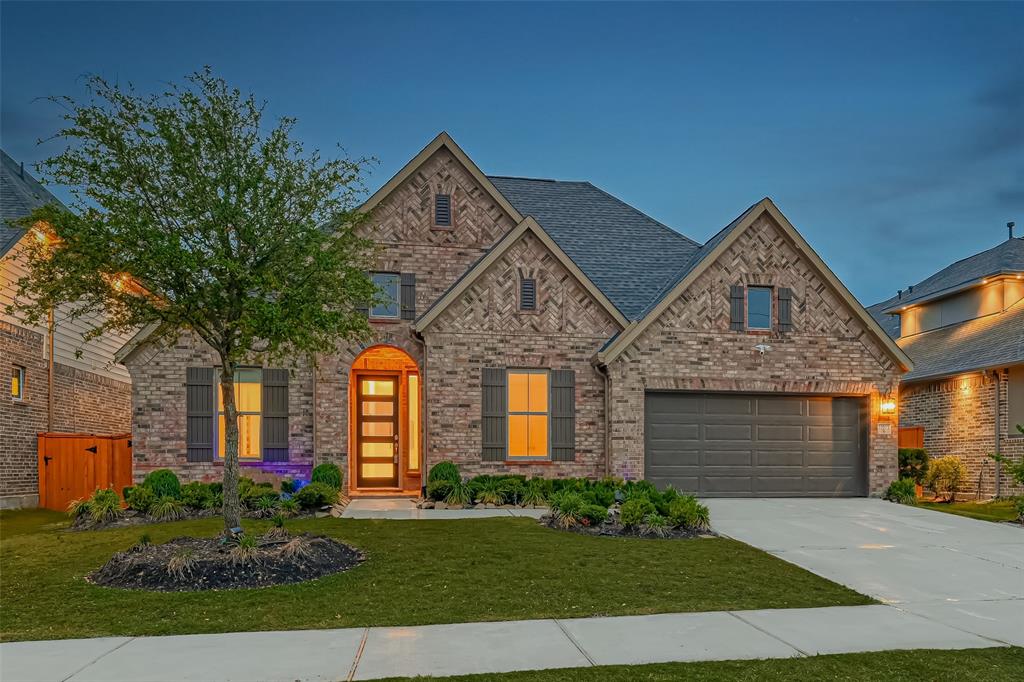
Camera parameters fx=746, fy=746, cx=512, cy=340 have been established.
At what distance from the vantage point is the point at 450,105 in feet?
462

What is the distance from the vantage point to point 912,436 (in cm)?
2119

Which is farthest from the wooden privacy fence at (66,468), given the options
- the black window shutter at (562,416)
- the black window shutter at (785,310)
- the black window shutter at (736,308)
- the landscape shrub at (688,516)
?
the black window shutter at (785,310)

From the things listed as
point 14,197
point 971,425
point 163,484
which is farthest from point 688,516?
point 14,197

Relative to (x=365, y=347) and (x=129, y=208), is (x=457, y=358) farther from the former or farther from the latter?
Result: (x=129, y=208)

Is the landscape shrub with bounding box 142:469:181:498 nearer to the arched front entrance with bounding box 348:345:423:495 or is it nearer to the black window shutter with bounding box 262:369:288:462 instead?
the black window shutter with bounding box 262:369:288:462

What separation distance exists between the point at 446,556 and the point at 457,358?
7000 millimetres

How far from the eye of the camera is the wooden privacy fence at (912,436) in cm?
2092

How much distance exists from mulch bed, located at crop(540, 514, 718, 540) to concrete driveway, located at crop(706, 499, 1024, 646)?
608mm

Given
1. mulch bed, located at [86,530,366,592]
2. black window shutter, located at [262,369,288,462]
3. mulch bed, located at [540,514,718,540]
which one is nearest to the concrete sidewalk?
mulch bed, located at [86,530,366,592]

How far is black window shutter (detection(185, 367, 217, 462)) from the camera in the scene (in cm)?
1599

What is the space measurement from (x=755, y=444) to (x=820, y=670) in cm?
1190

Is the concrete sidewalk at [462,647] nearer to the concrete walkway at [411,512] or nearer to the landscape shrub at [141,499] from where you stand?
the concrete walkway at [411,512]

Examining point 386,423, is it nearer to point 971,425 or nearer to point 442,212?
point 442,212

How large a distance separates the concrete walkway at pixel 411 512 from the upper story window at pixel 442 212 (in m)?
6.62
